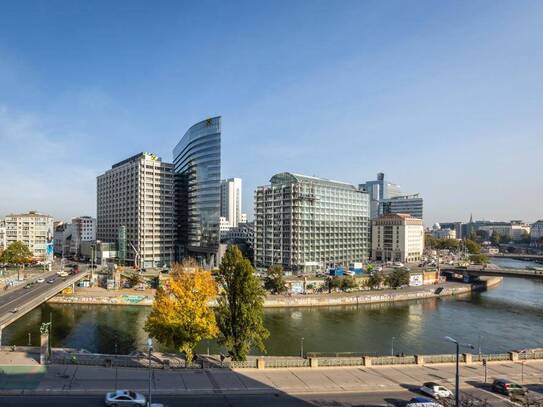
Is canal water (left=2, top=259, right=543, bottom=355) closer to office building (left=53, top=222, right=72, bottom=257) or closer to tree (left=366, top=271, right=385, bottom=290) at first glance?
tree (left=366, top=271, right=385, bottom=290)

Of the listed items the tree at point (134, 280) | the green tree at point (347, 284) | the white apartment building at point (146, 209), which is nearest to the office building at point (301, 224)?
the green tree at point (347, 284)

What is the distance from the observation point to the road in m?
24.7

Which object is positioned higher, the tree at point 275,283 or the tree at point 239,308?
the tree at point 239,308

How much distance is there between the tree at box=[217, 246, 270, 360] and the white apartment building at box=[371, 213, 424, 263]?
121755 millimetres

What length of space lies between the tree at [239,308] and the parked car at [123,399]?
40.4 ft

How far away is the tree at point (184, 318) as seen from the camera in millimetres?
36156

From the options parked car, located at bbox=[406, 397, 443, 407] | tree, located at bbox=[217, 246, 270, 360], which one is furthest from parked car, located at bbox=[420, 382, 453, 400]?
tree, located at bbox=[217, 246, 270, 360]

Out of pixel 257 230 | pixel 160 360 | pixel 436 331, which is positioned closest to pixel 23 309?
pixel 160 360

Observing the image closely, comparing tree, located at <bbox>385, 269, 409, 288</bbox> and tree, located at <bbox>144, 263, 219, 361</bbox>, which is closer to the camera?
tree, located at <bbox>144, 263, 219, 361</bbox>

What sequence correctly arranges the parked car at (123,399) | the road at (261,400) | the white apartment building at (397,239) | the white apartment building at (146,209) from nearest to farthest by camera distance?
the parked car at (123,399) → the road at (261,400) → the white apartment building at (146,209) → the white apartment building at (397,239)

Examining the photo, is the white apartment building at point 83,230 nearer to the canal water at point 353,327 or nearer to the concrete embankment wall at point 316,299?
the concrete embankment wall at point 316,299

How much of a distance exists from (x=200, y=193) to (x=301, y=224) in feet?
120

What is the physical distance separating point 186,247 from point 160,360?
102 meters

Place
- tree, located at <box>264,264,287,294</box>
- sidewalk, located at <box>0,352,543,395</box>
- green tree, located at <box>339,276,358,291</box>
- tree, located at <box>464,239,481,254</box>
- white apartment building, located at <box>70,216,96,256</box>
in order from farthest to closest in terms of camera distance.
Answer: tree, located at <box>464,239,481,254</box>, white apartment building, located at <box>70,216,96,256</box>, green tree, located at <box>339,276,358,291</box>, tree, located at <box>264,264,287,294</box>, sidewalk, located at <box>0,352,543,395</box>
